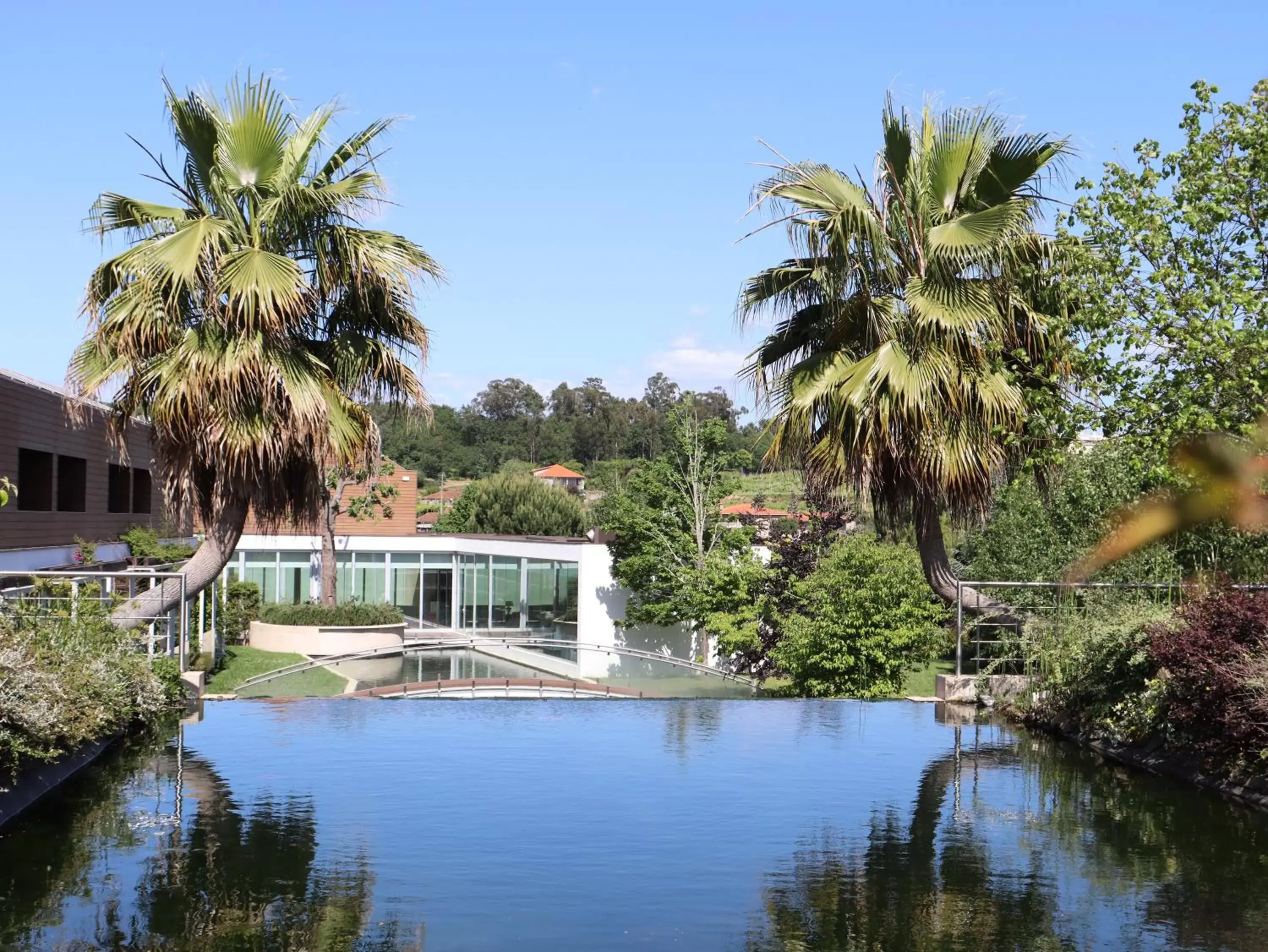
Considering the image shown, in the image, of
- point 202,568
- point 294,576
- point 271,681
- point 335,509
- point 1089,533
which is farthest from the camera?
point 294,576

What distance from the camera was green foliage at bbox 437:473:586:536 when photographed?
55.2 meters

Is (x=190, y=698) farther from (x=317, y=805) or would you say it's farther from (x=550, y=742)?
(x=317, y=805)

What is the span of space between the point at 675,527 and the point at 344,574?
15.9m

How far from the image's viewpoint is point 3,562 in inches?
757

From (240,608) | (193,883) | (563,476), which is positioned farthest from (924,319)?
(563,476)

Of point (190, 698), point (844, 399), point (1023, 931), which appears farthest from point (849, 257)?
point (1023, 931)

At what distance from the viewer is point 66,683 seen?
11.0 m

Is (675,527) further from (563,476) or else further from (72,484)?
(563,476)

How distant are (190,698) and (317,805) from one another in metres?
6.00

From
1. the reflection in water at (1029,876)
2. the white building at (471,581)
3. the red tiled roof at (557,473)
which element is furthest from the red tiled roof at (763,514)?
the red tiled roof at (557,473)

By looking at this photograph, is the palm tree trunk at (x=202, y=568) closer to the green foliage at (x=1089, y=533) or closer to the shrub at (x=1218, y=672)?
the green foliage at (x=1089, y=533)

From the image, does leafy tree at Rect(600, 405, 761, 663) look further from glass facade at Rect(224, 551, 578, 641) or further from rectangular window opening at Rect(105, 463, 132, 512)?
rectangular window opening at Rect(105, 463, 132, 512)

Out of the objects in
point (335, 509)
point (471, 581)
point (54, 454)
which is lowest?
point (471, 581)

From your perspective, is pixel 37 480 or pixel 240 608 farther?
pixel 240 608
